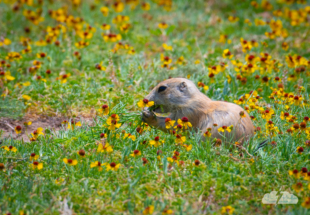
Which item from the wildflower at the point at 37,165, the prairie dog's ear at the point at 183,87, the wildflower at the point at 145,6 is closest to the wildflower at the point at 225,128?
the prairie dog's ear at the point at 183,87

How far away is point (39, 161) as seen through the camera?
3.76 meters

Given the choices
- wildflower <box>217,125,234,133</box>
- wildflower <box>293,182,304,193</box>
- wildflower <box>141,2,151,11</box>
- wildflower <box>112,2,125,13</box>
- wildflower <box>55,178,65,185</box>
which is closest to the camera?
wildflower <box>293,182,304,193</box>

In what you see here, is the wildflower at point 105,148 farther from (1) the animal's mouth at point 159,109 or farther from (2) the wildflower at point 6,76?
(2) the wildflower at point 6,76

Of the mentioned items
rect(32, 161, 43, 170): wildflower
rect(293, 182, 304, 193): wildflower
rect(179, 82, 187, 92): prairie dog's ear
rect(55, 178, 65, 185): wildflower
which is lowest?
rect(55, 178, 65, 185): wildflower

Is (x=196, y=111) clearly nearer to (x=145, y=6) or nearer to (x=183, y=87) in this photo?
(x=183, y=87)

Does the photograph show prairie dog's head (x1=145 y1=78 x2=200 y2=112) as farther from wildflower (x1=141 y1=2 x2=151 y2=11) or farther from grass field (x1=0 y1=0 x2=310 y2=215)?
wildflower (x1=141 y1=2 x2=151 y2=11)

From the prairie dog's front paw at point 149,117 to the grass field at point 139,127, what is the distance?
13cm

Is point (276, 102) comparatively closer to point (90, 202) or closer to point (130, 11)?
point (90, 202)

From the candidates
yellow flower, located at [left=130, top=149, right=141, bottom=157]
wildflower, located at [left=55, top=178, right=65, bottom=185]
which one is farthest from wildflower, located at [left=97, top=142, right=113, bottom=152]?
wildflower, located at [left=55, top=178, right=65, bottom=185]

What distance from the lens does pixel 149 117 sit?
13.8 feet

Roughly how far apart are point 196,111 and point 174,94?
34cm

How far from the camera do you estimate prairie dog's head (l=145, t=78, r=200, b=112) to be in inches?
168

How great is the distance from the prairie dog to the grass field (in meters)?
0.16

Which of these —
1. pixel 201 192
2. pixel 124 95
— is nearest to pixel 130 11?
pixel 124 95
